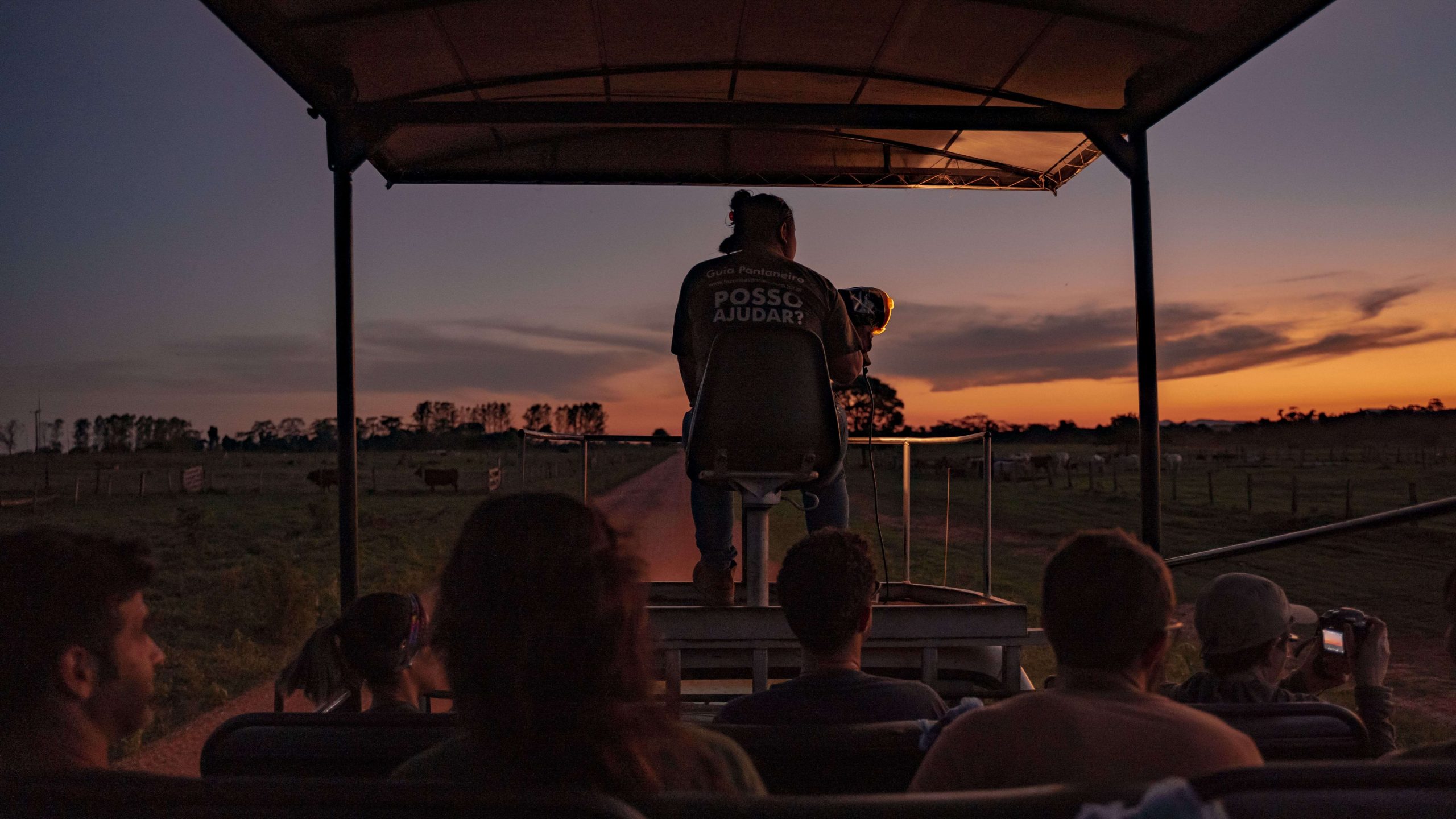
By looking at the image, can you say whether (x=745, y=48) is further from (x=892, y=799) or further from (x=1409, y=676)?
(x=1409, y=676)

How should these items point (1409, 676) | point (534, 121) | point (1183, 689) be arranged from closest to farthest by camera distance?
point (1183, 689)
point (534, 121)
point (1409, 676)

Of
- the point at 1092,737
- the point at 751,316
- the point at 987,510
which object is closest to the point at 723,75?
the point at 751,316

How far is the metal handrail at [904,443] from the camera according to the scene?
418 cm

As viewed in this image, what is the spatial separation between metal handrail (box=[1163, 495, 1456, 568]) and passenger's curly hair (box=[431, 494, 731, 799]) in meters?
1.74

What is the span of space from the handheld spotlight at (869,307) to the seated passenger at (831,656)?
59.5 inches

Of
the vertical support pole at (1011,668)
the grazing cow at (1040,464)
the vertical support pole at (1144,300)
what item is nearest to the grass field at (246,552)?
the vertical support pole at (1011,668)

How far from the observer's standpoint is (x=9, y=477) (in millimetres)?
72750

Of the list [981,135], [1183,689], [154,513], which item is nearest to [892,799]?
[1183,689]

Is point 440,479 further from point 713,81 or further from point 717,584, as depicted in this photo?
point 717,584

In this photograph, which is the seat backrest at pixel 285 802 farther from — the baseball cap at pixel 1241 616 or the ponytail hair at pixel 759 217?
the ponytail hair at pixel 759 217

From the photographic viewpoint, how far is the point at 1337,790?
1.00 metres

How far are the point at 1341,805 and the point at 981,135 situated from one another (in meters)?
4.61

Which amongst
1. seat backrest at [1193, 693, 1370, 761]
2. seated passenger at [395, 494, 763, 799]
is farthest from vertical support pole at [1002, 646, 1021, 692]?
seated passenger at [395, 494, 763, 799]

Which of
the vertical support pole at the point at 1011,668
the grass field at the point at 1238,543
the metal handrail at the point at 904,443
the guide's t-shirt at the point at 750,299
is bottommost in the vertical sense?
the grass field at the point at 1238,543
